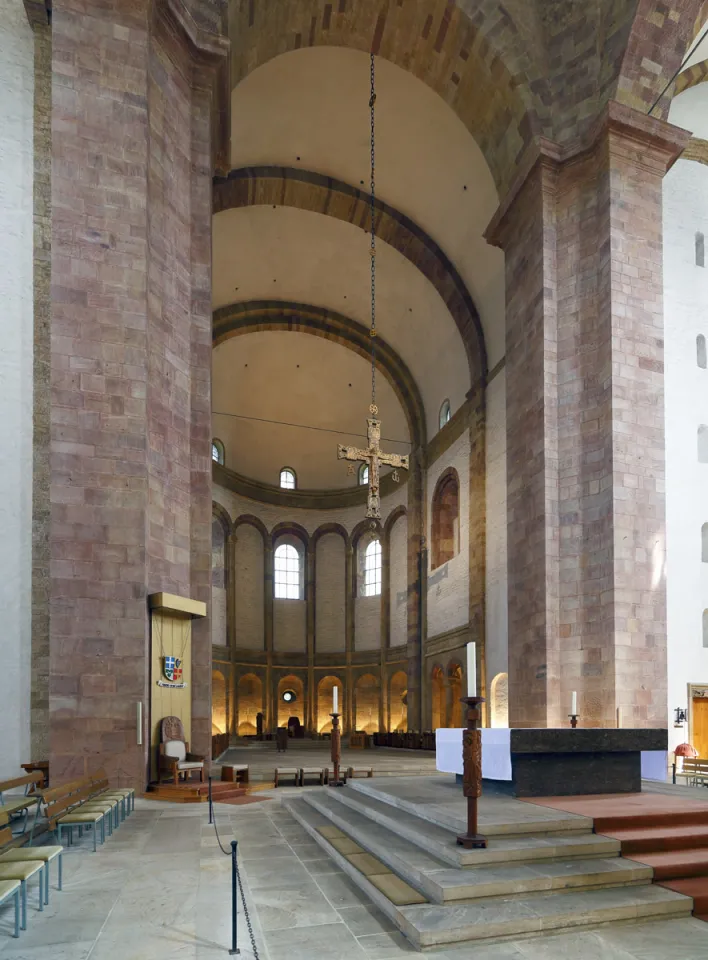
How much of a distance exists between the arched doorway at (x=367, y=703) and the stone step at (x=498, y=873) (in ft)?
84.4

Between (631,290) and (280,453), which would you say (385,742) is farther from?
(631,290)

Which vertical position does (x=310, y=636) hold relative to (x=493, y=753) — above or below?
below

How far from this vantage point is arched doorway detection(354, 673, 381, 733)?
104 feet

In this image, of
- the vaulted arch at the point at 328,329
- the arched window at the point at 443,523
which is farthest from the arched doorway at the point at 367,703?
the vaulted arch at the point at 328,329

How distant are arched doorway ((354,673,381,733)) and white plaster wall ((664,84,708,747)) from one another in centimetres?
1862

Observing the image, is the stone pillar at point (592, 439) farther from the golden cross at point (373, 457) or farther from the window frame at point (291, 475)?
the window frame at point (291, 475)

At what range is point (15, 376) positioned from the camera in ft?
37.9

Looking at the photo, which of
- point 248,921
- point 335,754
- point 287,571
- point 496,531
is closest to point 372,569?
point 287,571

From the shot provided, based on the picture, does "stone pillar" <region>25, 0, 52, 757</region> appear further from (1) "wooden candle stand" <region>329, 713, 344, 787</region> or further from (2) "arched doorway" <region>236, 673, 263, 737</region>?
(2) "arched doorway" <region>236, 673, 263, 737</region>

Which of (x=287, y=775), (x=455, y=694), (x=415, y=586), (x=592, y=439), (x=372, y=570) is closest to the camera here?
(x=287, y=775)

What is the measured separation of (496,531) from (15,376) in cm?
1259

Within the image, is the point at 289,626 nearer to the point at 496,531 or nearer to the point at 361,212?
the point at 496,531

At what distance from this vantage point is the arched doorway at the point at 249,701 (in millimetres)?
30984

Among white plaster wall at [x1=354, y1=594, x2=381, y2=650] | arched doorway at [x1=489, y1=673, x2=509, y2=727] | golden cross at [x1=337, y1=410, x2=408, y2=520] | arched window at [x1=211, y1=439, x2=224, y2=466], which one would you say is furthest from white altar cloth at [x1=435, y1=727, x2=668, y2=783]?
arched window at [x1=211, y1=439, x2=224, y2=466]
